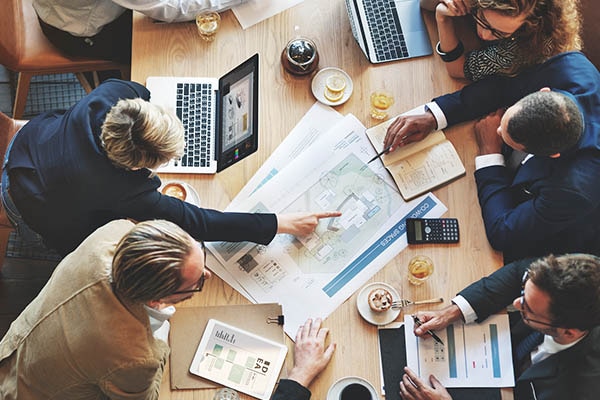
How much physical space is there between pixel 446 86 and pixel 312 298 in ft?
2.73

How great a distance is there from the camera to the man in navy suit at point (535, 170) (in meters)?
1.74

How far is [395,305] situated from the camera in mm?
1842

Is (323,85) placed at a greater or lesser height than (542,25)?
lesser

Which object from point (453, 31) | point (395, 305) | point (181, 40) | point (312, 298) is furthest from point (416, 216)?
point (181, 40)

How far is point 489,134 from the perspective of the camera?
1.97 m

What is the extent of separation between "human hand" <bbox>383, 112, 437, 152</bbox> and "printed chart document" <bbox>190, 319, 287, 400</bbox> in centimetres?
71

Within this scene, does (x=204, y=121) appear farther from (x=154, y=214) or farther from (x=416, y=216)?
(x=416, y=216)

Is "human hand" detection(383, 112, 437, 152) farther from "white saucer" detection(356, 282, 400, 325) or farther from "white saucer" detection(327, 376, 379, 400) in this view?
"white saucer" detection(327, 376, 379, 400)

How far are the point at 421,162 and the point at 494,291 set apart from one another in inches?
17.9

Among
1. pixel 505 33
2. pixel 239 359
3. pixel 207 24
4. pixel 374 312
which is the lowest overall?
pixel 239 359

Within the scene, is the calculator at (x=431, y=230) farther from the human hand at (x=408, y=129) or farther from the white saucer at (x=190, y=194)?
the white saucer at (x=190, y=194)

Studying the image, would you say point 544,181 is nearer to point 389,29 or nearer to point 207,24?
point 389,29

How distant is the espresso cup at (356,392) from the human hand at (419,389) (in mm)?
138

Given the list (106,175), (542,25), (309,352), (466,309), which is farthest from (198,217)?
(542,25)
